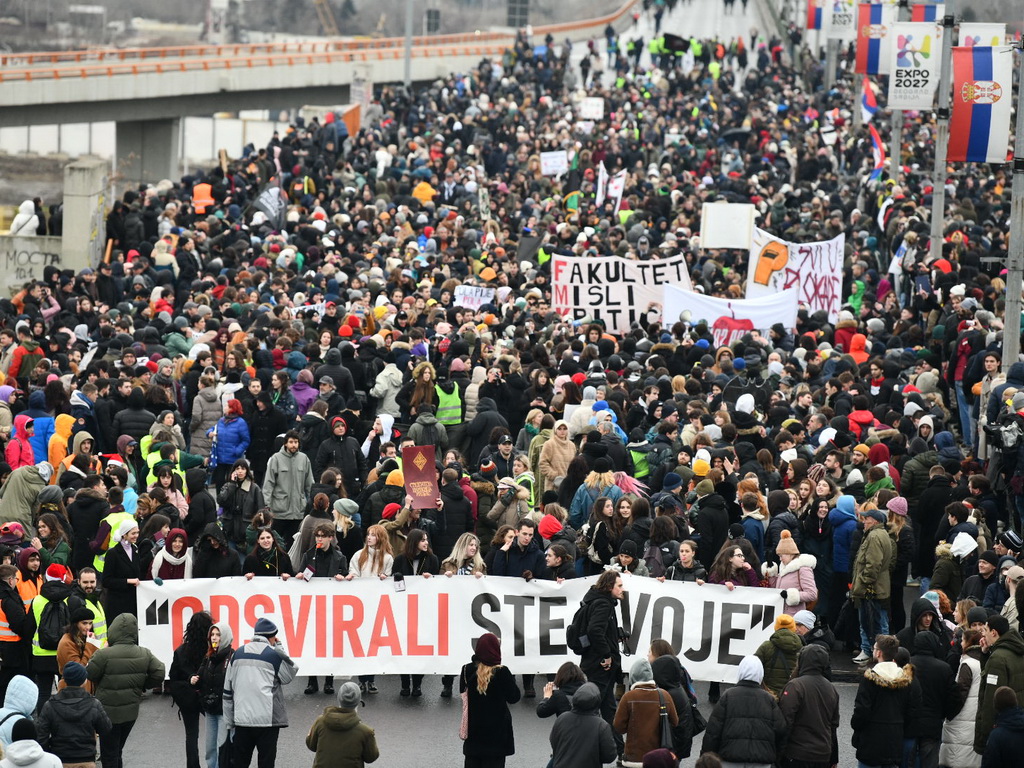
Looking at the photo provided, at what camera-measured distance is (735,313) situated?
2122 centimetres

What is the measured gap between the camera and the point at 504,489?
14.1 m

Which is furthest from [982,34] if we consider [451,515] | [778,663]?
[778,663]

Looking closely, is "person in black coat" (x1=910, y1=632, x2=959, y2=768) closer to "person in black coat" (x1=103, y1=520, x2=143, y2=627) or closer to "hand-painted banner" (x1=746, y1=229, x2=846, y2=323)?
"person in black coat" (x1=103, y1=520, x2=143, y2=627)

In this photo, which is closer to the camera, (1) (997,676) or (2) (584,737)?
(2) (584,737)

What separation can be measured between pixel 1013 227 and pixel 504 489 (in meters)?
6.44

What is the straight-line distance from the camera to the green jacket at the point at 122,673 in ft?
35.9

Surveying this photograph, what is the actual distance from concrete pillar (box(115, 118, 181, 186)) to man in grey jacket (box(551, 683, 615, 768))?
46669 mm

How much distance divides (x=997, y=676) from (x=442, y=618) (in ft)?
13.1

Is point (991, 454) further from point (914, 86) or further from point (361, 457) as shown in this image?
point (914, 86)

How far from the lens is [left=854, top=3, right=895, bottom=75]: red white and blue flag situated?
1242 inches

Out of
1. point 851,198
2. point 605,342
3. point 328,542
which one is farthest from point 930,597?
point 851,198

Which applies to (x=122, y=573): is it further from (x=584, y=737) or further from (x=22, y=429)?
(x=584, y=737)

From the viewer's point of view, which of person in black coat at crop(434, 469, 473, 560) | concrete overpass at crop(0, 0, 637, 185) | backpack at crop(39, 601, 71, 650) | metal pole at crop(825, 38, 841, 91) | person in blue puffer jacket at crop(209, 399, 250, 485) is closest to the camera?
backpack at crop(39, 601, 71, 650)

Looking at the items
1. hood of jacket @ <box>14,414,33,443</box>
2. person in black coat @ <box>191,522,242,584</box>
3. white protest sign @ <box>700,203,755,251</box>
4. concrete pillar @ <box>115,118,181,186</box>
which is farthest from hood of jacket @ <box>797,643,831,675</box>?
concrete pillar @ <box>115,118,181,186</box>
